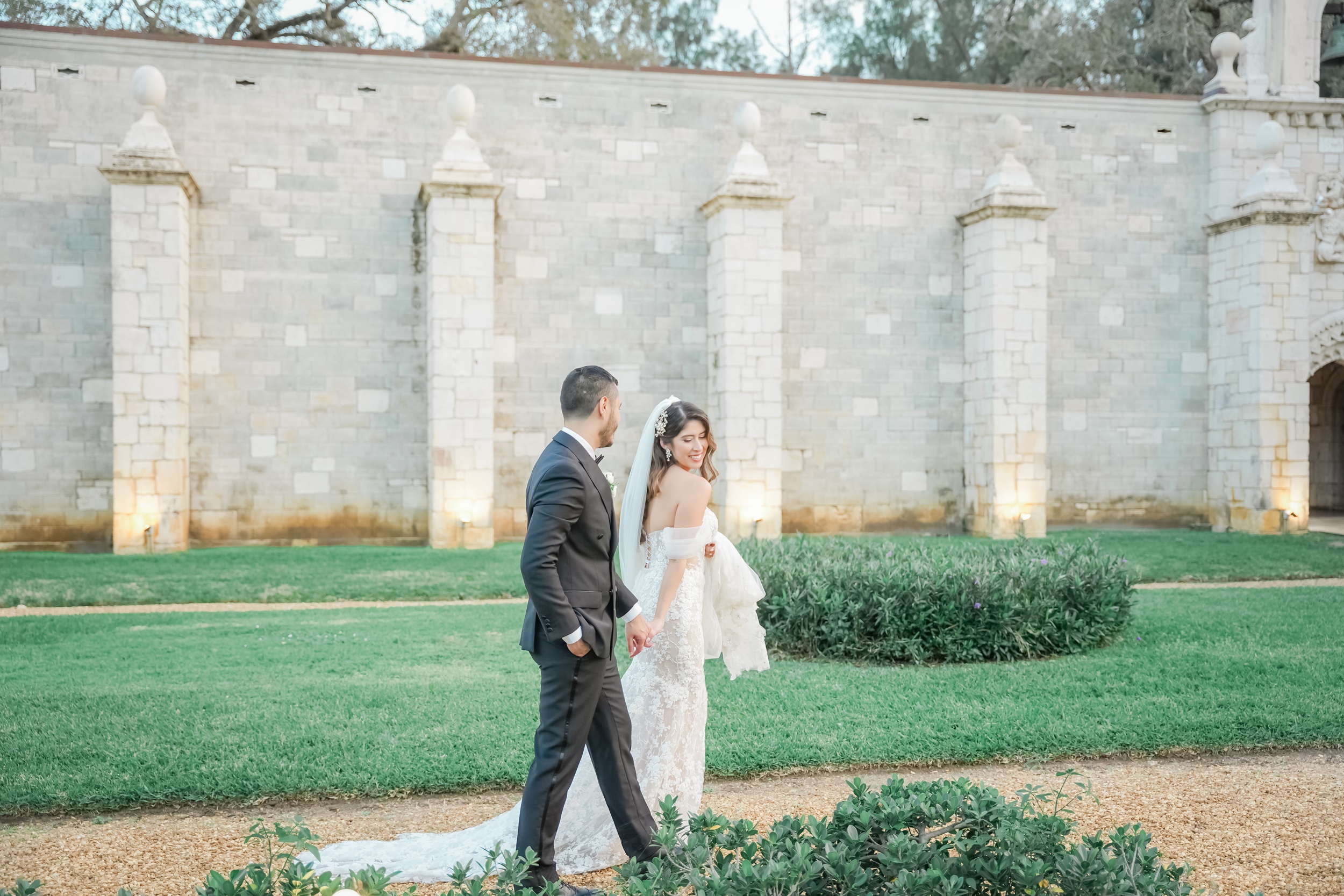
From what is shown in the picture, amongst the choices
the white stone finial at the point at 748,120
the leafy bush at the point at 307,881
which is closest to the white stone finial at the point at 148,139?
the white stone finial at the point at 748,120

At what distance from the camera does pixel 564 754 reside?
137 inches

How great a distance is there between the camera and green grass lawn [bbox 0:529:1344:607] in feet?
32.8

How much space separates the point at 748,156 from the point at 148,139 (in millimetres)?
7833

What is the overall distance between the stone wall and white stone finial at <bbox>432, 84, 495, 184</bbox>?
88cm

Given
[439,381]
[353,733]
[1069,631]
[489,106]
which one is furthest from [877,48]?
[353,733]

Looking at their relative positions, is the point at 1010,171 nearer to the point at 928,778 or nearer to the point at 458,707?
the point at 928,778

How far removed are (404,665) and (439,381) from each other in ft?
21.9

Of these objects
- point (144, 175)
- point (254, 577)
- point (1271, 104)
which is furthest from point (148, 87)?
point (1271, 104)

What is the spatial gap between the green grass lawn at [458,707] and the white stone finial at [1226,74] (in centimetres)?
1131

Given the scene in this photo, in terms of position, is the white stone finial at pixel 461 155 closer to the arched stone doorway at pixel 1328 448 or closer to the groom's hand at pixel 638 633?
the groom's hand at pixel 638 633

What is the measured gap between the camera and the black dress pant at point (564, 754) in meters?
3.44

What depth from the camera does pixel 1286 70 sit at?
16.4m

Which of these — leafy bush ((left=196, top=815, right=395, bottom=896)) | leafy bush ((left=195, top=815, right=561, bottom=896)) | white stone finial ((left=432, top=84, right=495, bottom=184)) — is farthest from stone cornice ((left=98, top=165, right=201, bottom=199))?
leafy bush ((left=196, top=815, right=395, bottom=896))

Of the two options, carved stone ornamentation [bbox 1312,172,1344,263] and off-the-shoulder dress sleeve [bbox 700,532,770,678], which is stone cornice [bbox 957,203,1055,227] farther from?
off-the-shoulder dress sleeve [bbox 700,532,770,678]
